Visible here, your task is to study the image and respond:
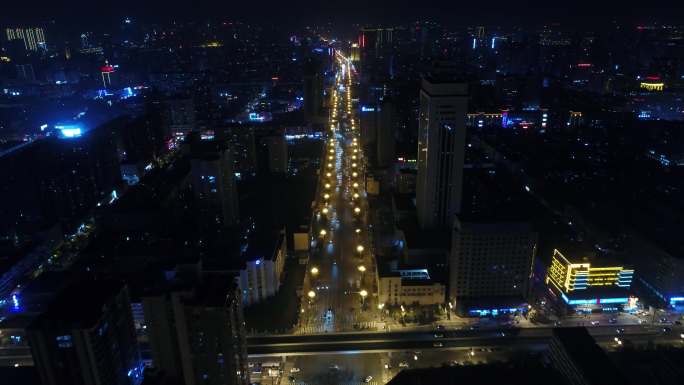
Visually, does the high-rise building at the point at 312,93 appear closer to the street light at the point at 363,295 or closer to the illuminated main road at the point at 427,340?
the street light at the point at 363,295

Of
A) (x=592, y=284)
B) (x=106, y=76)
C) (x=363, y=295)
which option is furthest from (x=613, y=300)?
(x=106, y=76)

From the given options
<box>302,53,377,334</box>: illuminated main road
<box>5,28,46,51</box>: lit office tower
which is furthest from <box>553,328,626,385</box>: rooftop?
<box>5,28,46,51</box>: lit office tower

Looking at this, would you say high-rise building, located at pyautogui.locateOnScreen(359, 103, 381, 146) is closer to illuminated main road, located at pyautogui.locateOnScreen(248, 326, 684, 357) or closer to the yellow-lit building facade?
the yellow-lit building facade

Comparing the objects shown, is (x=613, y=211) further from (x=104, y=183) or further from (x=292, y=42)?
(x=292, y=42)

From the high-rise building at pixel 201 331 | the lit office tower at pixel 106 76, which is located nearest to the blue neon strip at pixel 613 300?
the high-rise building at pixel 201 331

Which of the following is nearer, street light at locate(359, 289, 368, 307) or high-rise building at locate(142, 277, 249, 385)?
high-rise building at locate(142, 277, 249, 385)

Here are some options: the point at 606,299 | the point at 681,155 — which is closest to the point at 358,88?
the point at 681,155
